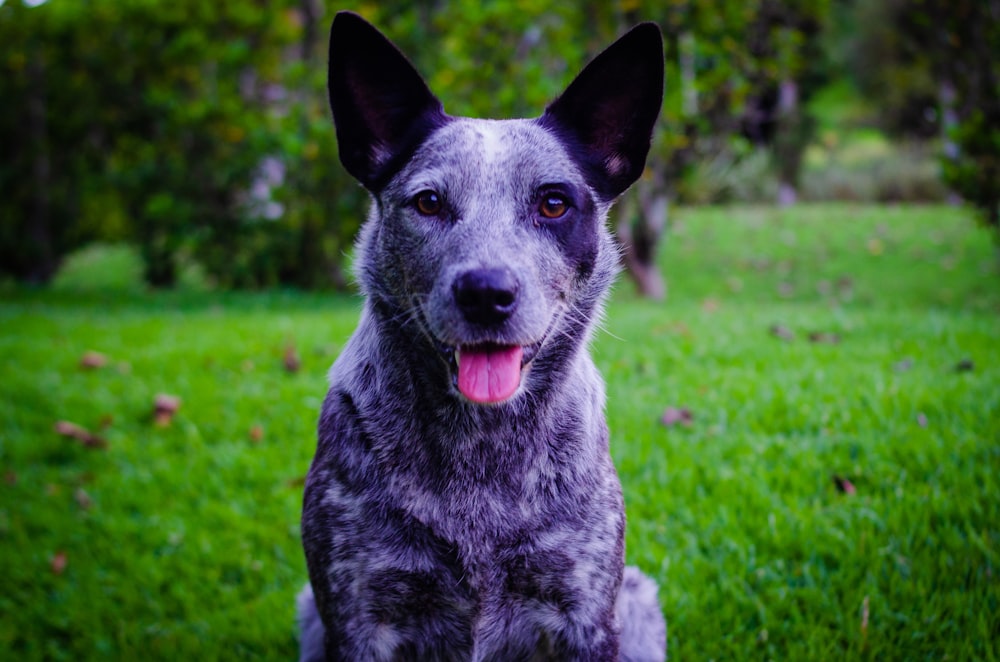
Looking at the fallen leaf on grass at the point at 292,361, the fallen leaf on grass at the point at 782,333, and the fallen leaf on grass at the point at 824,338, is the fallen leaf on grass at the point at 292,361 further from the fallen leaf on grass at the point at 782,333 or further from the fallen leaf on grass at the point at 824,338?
the fallen leaf on grass at the point at 824,338

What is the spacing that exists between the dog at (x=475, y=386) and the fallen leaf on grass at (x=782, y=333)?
168 inches

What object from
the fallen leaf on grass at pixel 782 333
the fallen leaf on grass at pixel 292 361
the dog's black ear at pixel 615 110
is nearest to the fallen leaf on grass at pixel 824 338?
the fallen leaf on grass at pixel 782 333

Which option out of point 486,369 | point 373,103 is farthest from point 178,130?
point 486,369

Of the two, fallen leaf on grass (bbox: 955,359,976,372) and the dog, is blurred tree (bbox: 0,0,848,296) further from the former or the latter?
the dog

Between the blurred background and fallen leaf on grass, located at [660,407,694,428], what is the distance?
5279 millimetres

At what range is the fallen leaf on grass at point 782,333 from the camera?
6250mm

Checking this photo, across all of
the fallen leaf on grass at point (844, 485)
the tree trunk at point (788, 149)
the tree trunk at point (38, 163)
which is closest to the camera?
the fallen leaf on grass at point (844, 485)

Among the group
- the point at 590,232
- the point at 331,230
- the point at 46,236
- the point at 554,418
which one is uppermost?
the point at 590,232

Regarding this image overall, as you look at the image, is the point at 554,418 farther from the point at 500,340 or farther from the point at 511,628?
the point at 511,628

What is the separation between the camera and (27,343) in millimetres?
7496

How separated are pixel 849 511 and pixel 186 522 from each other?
11.2 feet

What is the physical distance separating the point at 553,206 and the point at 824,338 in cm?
469

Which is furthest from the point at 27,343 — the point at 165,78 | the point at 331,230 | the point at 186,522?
the point at 165,78

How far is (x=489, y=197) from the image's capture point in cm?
224
